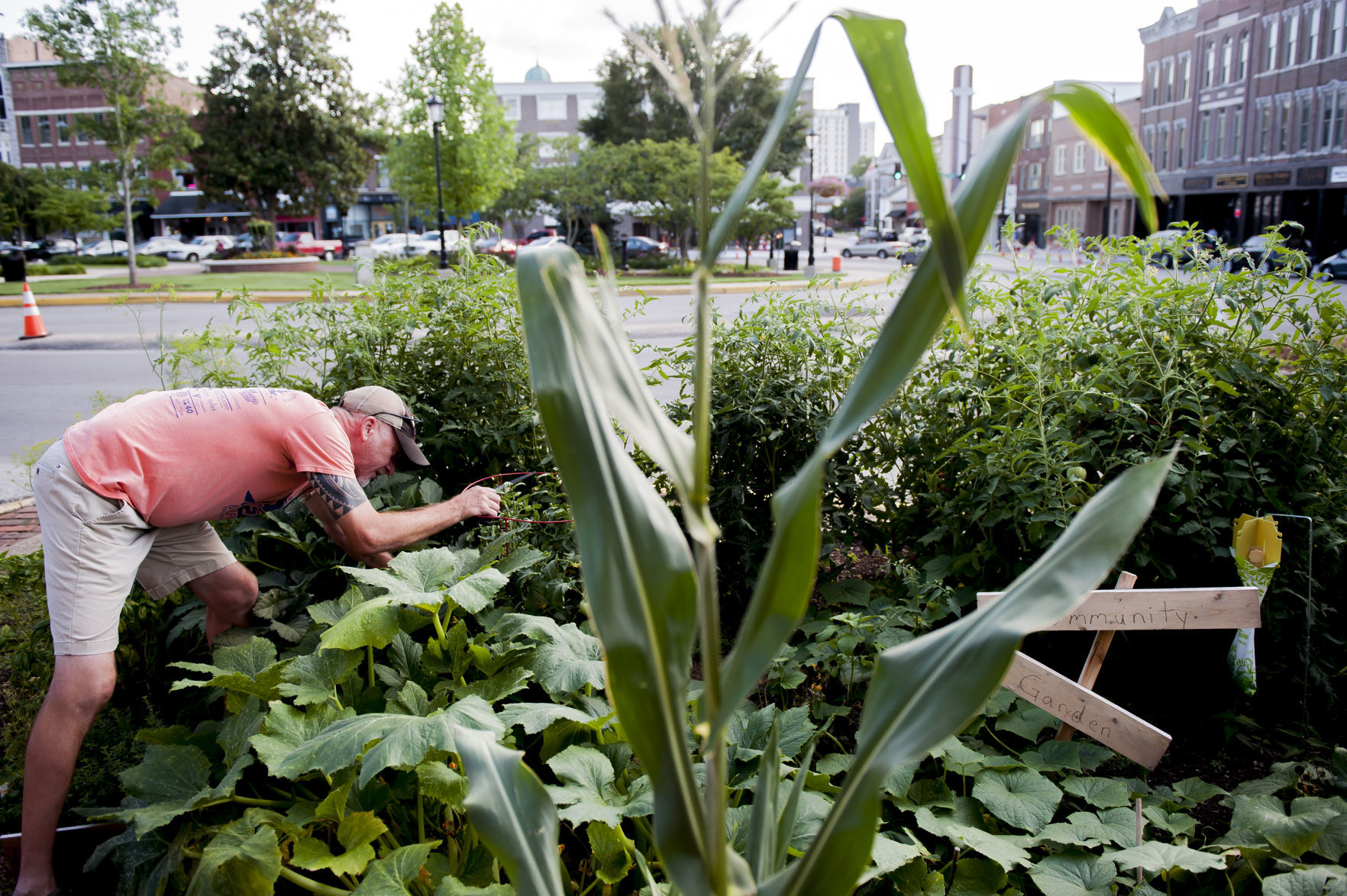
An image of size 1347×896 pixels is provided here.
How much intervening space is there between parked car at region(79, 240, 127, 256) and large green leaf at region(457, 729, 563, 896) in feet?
168

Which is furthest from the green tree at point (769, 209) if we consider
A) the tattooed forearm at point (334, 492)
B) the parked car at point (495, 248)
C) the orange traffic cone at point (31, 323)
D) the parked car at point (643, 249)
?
the tattooed forearm at point (334, 492)

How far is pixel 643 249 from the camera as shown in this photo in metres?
37.5

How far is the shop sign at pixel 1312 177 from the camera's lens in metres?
31.1

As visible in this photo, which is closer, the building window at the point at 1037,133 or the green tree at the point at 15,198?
the green tree at the point at 15,198

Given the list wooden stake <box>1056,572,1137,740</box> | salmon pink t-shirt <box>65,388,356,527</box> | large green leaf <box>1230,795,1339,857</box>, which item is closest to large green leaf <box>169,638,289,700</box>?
salmon pink t-shirt <box>65,388,356,527</box>

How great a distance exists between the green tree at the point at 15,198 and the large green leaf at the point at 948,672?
48.8 meters

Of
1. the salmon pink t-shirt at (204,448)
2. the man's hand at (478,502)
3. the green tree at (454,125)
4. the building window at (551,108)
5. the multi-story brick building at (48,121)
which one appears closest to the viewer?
the salmon pink t-shirt at (204,448)

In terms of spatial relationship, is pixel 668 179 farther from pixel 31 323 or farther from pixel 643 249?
pixel 31 323

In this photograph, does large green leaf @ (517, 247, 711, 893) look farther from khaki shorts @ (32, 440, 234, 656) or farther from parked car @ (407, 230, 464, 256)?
parked car @ (407, 230, 464, 256)

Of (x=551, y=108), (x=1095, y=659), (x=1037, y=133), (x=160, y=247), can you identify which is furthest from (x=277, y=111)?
(x=1037, y=133)

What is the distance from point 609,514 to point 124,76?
79.9 feet

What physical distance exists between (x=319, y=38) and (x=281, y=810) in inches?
1335

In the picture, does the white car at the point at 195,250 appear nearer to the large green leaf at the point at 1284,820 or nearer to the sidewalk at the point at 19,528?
the sidewalk at the point at 19,528

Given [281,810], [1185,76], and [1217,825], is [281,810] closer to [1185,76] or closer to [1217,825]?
[1217,825]
